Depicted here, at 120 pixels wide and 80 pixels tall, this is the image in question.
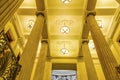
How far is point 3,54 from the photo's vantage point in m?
4.45

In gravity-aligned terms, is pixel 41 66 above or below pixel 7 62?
above

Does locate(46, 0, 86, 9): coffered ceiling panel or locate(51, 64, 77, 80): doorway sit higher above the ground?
locate(46, 0, 86, 9): coffered ceiling panel

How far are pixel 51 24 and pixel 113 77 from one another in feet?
22.7

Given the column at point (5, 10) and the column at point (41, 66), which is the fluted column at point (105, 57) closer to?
the column at point (41, 66)

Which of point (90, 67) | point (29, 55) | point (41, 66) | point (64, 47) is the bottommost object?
point (29, 55)

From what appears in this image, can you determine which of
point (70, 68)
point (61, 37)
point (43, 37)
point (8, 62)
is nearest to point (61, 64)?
point (70, 68)

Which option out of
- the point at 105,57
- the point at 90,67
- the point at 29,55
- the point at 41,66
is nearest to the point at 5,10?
the point at 29,55

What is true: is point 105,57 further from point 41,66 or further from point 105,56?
point 41,66

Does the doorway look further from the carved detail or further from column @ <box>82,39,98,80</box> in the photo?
the carved detail

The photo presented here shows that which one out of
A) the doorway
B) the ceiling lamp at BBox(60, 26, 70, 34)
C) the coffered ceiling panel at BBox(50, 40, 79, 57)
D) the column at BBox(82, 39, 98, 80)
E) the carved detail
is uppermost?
the ceiling lamp at BBox(60, 26, 70, 34)

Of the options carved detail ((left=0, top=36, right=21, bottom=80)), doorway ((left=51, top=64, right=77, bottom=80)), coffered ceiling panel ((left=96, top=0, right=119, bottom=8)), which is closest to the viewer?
carved detail ((left=0, top=36, right=21, bottom=80))

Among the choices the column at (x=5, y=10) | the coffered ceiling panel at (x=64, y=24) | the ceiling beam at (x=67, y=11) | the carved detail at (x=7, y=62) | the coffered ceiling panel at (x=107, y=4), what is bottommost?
the carved detail at (x=7, y=62)

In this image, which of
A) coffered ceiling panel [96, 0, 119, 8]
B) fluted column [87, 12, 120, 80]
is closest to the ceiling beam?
coffered ceiling panel [96, 0, 119, 8]

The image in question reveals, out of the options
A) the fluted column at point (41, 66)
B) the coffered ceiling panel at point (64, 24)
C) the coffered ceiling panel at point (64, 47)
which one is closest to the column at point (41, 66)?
the fluted column at point (41, 66)
